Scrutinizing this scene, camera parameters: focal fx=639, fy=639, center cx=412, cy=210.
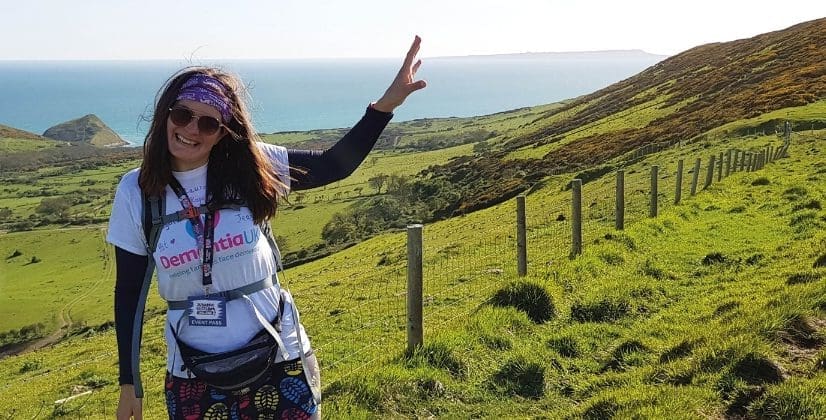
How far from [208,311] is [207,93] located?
90cm

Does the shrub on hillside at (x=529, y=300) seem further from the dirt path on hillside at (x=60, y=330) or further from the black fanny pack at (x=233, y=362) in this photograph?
the dirt path on hillside at (x=60, y=330)

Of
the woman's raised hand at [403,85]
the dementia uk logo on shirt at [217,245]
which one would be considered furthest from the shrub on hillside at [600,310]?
the dementia uk logo on shirt at [217,245]

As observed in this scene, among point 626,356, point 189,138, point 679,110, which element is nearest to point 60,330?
point 679,110

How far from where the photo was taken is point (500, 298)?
27.5 feet

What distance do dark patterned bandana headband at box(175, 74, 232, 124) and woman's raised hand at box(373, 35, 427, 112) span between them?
0.69 m

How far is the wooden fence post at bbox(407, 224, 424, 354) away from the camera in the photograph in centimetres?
641

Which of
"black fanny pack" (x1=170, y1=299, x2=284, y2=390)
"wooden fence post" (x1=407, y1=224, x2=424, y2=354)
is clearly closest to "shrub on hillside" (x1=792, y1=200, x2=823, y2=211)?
"wooden fence post" (x1=407, y1=224, x2=424, y2=354)

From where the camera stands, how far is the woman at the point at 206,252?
8.38ft

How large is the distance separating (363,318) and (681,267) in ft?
20.7

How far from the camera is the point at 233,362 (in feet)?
8.38

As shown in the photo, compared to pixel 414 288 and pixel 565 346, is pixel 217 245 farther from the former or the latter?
pixel 565 346

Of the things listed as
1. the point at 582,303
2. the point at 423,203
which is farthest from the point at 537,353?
the point at 423,203

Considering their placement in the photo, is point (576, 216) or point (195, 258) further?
point (576, 216)

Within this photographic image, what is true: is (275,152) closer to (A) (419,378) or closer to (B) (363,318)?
(A) (419,378)
